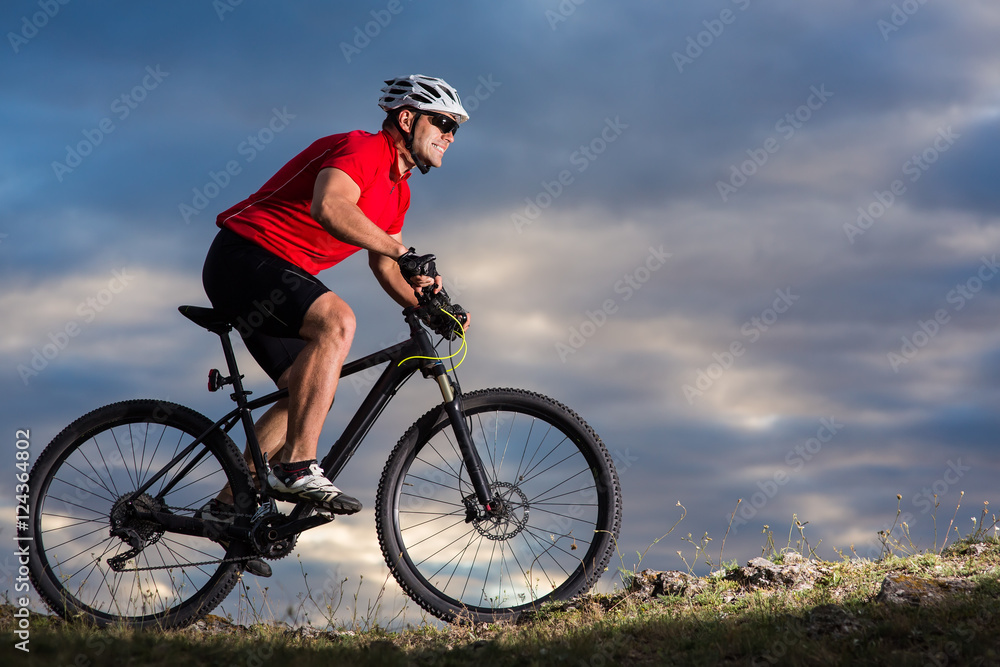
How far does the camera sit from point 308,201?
5.84 m

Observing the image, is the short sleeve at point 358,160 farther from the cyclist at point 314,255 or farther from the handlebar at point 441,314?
the handlebar at point 441,314

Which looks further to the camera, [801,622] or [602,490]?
[602,490]

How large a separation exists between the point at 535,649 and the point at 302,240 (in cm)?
314

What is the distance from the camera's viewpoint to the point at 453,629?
5.73 metres

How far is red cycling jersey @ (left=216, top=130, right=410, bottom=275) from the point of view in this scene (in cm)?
571

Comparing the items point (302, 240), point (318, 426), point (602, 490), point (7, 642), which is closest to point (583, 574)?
point (602, 490)

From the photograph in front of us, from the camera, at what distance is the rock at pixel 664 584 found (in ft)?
20.7

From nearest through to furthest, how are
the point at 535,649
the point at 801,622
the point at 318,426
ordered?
the point at 535,649, the point at 801,622, the point at 318,426

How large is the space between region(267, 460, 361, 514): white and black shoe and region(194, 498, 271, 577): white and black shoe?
528 mm

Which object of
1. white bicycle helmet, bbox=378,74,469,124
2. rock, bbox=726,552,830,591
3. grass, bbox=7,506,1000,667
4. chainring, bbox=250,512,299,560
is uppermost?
white bicycle helmet, bbox=378,74,469,124

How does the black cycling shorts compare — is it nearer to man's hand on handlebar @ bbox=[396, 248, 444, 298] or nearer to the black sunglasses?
man's hand on handlebar @ bbox=[396, 248, 444, 298]

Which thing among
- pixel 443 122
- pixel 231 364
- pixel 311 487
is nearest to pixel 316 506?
pixel 311 487

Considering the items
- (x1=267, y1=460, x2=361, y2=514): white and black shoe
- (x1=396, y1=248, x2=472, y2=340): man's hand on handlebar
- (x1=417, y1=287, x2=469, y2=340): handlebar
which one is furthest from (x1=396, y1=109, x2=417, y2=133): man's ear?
(x1=267, y1=460, x2=361, y2=514): white and black shoe

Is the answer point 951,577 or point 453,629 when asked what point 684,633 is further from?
point 951,577
